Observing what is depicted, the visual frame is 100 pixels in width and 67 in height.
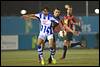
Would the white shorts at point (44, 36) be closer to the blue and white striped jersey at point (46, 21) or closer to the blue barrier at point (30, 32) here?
the blue and white striped jersey at point (46, 21)

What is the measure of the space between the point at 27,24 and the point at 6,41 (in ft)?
6.00

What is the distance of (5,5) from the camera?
105 ft

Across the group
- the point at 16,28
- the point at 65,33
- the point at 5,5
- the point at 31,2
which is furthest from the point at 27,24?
the point at 65,33

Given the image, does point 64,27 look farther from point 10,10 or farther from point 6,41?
point 10,10

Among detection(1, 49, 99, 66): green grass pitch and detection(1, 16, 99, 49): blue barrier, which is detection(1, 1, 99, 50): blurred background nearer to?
detection(1, 16, 99, 49): blue barrier

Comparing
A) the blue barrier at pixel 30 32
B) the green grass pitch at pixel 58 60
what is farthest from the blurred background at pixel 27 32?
the green grass pitch at pixel 58 60

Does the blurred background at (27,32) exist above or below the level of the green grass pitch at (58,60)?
above

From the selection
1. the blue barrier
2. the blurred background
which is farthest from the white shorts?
the blue barrier

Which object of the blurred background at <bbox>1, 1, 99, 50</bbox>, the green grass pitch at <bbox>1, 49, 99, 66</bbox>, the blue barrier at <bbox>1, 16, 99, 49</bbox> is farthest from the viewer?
the blue barrier at <bbox>1, 16, 99, 49</bbox>

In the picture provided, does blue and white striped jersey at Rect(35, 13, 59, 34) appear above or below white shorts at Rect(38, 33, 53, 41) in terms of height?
above

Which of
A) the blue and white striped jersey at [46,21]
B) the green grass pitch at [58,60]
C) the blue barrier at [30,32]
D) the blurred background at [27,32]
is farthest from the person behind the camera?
the blue barrier at [30,32]

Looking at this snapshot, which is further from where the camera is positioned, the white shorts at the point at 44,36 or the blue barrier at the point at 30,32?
the blue barrier at the point at 30,32

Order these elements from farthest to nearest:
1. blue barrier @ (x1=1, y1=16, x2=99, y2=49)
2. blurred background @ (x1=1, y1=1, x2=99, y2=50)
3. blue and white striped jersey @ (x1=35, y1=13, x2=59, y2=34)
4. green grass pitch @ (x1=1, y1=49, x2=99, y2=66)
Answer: blue barrier @ (x1=1, y1=16, x2=99, y2=49) < blurred background @ (x1=1, y1=1, x2=99, y2=50) < green grass pitch @ (x1=1, y1=49, x2=99, y2=66) < blue and white striped jersey @ (x1=35, y1=13, x2=59, y2=34)

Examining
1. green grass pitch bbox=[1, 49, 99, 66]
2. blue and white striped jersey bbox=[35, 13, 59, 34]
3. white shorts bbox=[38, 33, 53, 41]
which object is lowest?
green grass pitch bbox=[1, 49, 99, 66]
